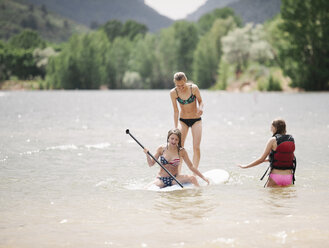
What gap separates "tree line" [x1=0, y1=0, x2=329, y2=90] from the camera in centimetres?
5838

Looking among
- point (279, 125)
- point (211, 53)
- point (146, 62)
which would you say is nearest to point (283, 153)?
point (279, 125)

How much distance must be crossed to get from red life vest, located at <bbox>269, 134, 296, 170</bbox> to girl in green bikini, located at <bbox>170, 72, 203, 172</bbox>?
1737 mm

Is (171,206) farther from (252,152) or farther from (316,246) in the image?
(252,152)

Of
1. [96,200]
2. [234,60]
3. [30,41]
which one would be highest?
[30,41]

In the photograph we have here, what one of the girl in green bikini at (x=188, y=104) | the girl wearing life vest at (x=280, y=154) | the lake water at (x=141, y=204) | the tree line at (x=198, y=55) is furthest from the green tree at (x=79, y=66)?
the girl wearing life vest at (x=280, y=154)

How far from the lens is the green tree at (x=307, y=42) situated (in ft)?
188

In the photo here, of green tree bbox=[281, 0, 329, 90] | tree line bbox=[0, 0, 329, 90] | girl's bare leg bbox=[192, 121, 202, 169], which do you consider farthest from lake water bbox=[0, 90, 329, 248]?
tree line bbox=[0, 0, 329, 90]

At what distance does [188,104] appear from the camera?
918cm

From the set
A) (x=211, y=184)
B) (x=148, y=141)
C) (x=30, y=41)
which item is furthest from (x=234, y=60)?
(x=30, y=41)

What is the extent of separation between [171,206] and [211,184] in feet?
6.49

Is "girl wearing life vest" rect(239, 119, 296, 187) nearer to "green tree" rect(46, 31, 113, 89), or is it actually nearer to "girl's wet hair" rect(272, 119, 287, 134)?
"girl's wet hair" rect(272, 119, 287, 134)

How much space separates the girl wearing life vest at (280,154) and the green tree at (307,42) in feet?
172

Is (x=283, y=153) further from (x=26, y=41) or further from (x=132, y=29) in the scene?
(x=132, y=29)

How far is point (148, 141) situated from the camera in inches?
649
